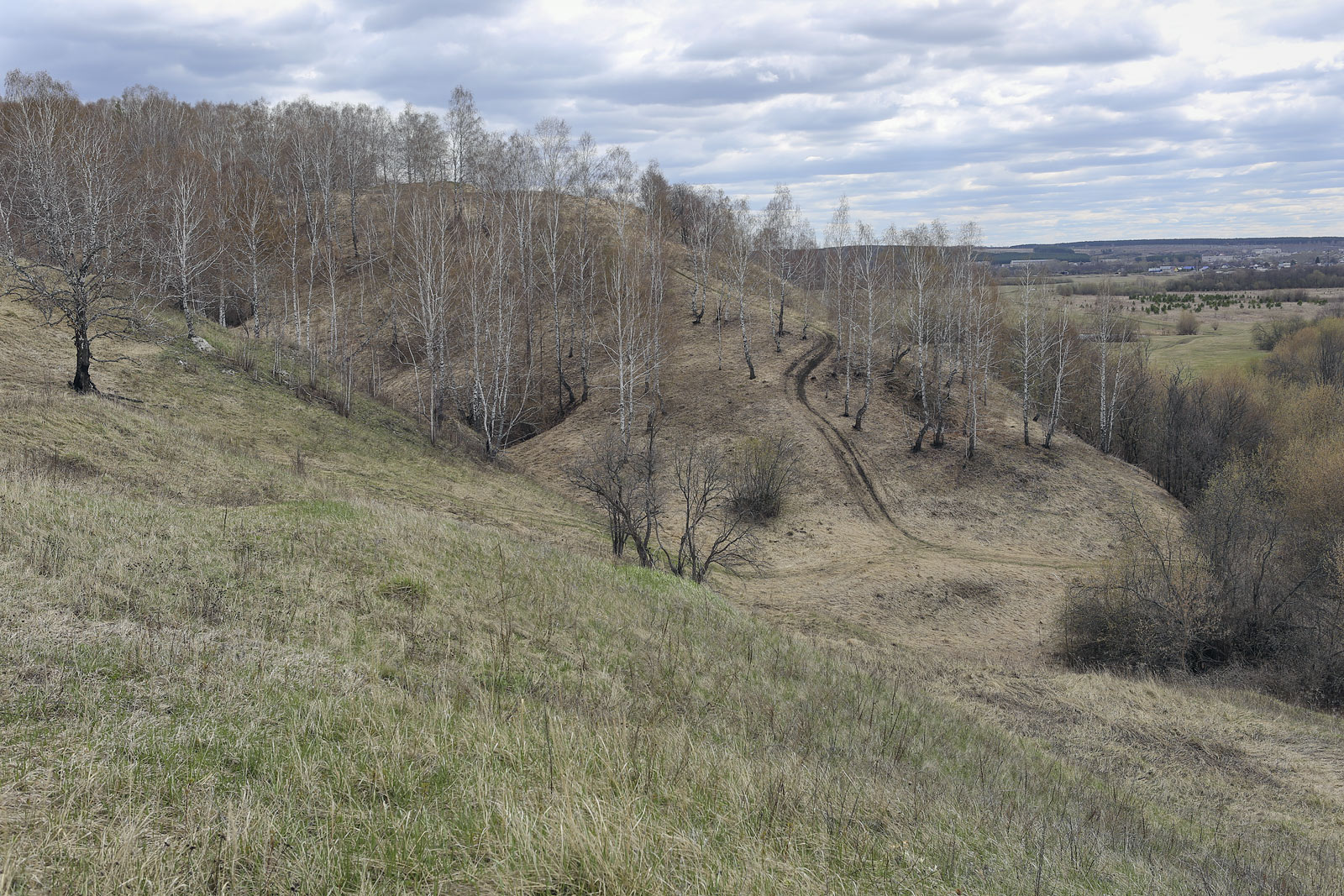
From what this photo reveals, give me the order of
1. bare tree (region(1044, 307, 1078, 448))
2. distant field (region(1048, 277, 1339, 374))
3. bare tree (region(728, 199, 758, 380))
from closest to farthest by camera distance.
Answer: bare tree (region(1044, 307, 1078, 448)) → bare tree (region(728, 199, 758, 380)) → distant field (region(1048, 277, 1339, 374))

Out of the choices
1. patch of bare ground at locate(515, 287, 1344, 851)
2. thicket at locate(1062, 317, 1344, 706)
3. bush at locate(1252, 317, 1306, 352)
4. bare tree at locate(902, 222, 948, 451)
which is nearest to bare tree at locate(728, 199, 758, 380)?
patch of bare ground at locate(515, 287, 1344, 851)

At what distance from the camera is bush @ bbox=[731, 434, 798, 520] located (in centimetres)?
3403

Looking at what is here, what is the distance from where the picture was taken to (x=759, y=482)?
34.4 metres

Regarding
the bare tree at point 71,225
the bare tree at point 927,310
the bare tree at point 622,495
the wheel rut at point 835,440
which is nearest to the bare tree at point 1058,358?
the bare tree at point 927,310

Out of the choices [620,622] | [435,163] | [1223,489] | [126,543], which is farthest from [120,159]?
[1223,489]

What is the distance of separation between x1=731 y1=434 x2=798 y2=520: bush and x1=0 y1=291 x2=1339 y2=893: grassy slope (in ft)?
60.1

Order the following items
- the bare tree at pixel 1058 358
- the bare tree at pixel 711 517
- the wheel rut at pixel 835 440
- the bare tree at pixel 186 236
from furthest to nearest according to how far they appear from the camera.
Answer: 1. the bare tree at pixel 1058 358
2. the wheel rut at pixel 835 440
3. the bare tree at pixel 186 236
4. the bare tree at pixel 711 517

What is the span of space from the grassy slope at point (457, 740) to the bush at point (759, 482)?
18308 mm

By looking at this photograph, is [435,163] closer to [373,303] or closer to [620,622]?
[373,303]

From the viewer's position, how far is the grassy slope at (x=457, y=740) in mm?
3709

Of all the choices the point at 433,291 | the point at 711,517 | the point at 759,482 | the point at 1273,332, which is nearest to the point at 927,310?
the point at 759,482

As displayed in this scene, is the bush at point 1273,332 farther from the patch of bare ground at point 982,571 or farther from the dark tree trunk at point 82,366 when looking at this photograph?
the dark tree trunk at point 82,366

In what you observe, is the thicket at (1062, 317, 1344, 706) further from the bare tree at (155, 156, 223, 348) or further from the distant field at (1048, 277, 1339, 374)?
the bare tree at (155, 156, 223, 348)

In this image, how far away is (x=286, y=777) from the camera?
14.6ft
